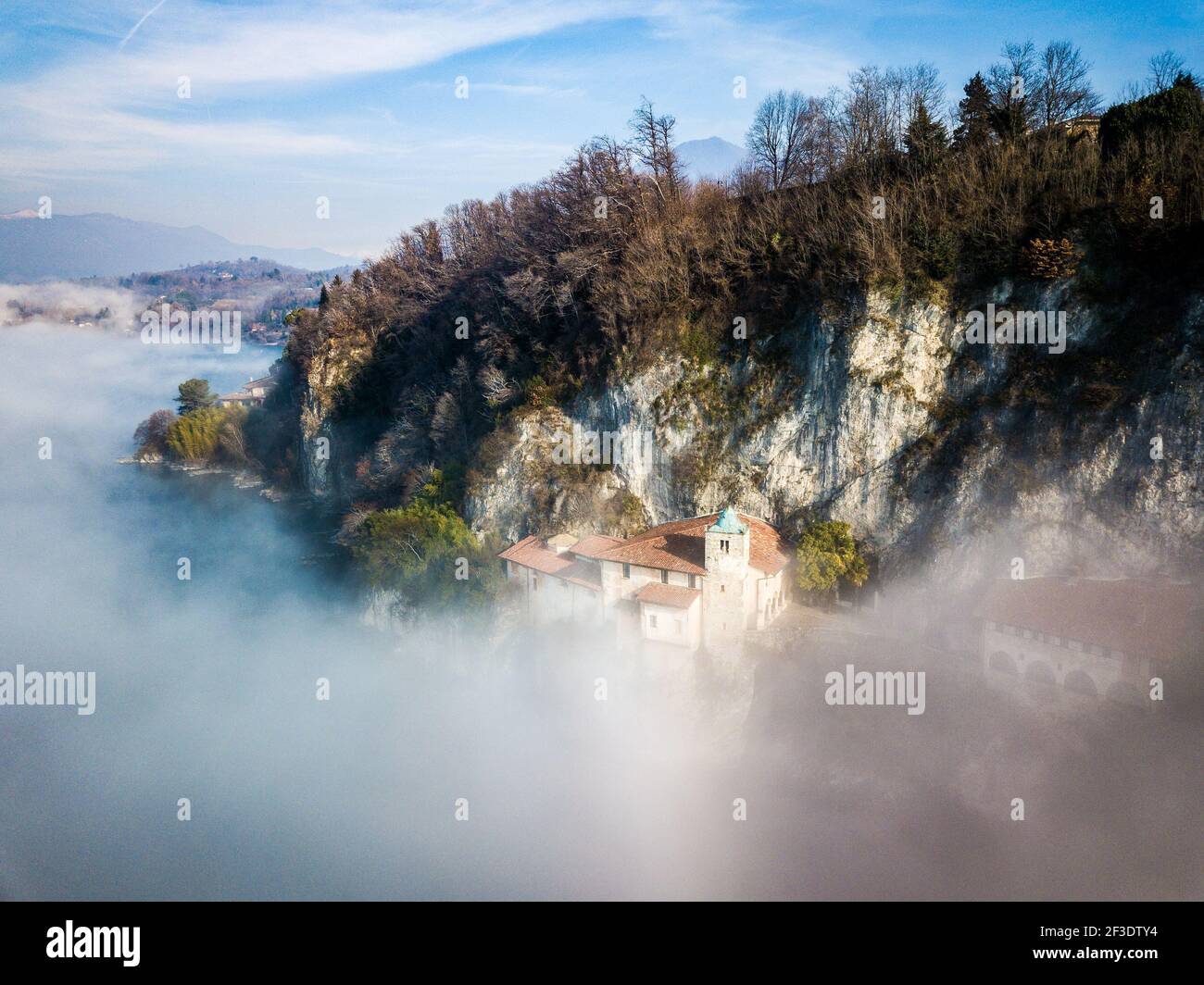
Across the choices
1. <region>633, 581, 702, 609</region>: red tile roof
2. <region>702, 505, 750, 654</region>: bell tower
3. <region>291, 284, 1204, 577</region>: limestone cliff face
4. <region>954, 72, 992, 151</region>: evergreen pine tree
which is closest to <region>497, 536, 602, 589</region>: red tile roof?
<region>291, 284, 1204, 577</region>: limestone cliff face

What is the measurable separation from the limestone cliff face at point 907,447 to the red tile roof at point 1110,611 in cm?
147

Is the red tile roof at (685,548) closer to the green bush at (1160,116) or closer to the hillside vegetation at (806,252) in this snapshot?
the hillside vegetation at (806,252)

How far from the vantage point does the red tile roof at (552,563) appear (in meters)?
31.8

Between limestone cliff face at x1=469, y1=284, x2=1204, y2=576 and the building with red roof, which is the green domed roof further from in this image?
limestone cliff face at x1=469, y1=284, x2=1204, y2=576

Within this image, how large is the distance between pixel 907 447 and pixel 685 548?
988 cm

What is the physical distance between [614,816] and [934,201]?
27.9 m

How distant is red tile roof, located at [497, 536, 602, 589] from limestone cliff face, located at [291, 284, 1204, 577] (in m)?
1.31

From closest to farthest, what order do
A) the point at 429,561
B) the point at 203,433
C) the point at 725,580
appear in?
the point at 725,580
the point at 429,561
the point at 203,433

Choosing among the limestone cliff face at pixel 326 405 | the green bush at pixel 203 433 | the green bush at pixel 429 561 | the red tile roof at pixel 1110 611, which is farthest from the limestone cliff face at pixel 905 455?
the green bush at pixel 203 433

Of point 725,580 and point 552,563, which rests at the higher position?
point 552,563

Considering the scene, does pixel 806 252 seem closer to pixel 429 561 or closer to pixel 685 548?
pixel 685 548

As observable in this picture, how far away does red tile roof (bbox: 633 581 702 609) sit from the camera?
1117 inches

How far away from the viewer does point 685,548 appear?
30203mm

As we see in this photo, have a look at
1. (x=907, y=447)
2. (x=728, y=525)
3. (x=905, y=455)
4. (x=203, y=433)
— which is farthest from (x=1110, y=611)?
(x=203, y=433)
